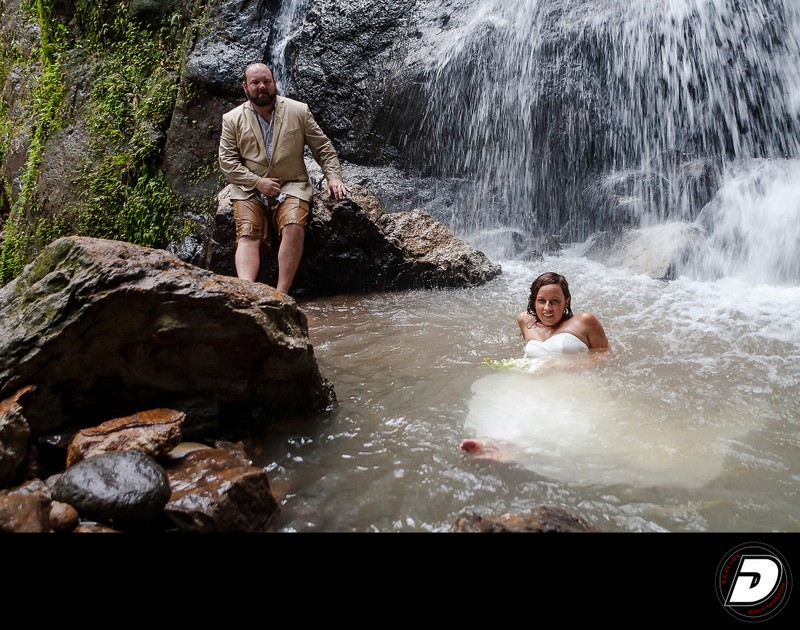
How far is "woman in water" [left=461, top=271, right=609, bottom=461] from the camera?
3758 millimetres

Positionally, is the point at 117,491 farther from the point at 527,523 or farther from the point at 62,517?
the point at 527,523

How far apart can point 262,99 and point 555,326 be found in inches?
123

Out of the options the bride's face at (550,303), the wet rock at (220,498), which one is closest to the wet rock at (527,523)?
the wet rock at (220,498)

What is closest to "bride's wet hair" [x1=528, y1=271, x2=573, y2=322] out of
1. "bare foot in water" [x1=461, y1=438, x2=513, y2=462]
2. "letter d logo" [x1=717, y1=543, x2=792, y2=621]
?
"bare foot in water" [x1=461, y1=438, x2=513, y2=462]

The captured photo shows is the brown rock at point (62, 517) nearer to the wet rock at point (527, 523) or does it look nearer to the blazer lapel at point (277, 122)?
the wet rock at point (527, 523)

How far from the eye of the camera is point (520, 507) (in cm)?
209

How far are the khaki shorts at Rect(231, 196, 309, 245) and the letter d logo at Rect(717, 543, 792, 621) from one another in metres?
4.03

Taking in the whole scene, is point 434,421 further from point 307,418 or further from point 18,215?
point 18,215

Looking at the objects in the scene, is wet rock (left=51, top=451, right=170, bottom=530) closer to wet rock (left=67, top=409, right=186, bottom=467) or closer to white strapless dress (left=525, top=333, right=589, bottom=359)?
wet rock (left=67, top=409, right=186, bottom=467)

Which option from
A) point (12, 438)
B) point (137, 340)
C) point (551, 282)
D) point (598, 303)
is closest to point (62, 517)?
point (12, 438)

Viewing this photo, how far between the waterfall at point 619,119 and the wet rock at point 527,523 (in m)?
5.25

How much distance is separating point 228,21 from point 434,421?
8.36m

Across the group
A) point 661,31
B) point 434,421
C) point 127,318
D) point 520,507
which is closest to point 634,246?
point 661,31

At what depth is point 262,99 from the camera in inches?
181
